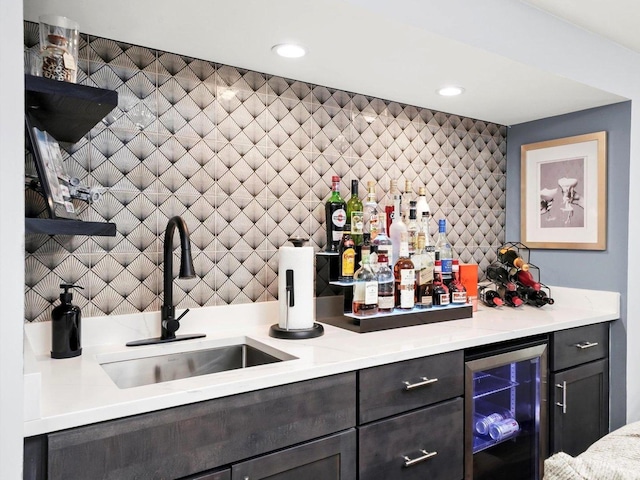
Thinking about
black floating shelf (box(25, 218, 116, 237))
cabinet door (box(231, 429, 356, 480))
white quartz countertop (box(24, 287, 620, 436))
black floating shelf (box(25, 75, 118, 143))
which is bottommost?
cabinet door (box(231, 429, 356, 480))

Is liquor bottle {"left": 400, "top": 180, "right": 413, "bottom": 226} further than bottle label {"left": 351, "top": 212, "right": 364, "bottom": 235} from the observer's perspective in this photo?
Yes

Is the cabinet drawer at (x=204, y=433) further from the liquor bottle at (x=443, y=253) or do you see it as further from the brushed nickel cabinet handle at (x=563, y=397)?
the brushed nickel cabinet handle at (x=563, y=397)

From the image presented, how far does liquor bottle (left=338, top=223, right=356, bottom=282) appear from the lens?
6.64 ft

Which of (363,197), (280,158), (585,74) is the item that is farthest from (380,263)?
(585,74)

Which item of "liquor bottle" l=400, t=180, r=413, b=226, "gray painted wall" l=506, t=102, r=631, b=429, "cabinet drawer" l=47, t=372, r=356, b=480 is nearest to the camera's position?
"cabinet drawer" l=47, t=372, r=356, b=480

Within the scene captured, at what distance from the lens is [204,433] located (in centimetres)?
121

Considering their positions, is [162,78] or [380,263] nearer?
[162,78]

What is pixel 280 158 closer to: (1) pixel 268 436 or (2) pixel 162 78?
(2) pixel 162 78

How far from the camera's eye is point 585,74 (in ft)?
7.29

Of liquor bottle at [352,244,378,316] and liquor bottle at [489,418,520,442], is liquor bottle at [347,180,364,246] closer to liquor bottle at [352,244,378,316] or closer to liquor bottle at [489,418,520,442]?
liquor bottle at [352,244,378,316]

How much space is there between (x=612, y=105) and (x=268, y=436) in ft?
8.14

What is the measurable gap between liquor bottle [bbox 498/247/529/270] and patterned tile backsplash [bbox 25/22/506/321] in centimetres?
78

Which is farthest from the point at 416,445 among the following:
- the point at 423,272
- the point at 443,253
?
the point at 443,253

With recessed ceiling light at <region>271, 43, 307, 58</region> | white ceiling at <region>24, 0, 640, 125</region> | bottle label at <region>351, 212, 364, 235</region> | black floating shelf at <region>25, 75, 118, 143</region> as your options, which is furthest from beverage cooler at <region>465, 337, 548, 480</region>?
black floating shelf at <region>25, 75, 118, 143</region>
